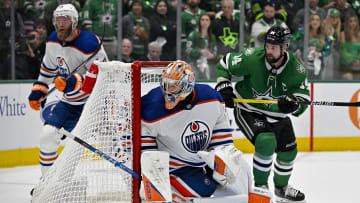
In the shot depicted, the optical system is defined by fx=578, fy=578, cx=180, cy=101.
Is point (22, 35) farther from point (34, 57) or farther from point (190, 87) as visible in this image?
point (190, 87)

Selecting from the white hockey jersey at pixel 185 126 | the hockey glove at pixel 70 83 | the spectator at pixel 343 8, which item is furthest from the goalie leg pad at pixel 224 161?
the spectator at pixel 343 8

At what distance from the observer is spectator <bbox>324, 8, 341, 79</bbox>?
7.02 meters

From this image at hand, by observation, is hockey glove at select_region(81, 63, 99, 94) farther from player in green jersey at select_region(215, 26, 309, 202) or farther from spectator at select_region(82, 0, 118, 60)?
spectator at select_region(82, 0, 118, 60)

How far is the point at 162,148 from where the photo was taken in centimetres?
277

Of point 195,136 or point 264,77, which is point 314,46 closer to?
point 264,77

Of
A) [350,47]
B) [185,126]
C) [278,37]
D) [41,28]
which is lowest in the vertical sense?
[185,126]

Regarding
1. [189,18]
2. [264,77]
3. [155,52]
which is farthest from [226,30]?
[264,77]

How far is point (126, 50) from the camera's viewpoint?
20.9 ft

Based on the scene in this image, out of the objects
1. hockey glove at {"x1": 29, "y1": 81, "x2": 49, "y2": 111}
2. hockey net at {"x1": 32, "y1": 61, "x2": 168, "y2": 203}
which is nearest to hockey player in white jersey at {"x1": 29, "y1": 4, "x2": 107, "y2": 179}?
hockey glove at {"x1": 29, "y1": 81, "x2": 49, "y2": 111}

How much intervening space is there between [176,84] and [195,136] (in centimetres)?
30

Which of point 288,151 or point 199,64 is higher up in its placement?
point 199,64

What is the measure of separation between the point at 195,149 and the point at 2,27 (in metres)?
3.63

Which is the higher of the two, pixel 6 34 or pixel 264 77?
pixel 6 34

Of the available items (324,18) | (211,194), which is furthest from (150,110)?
(324,18)
